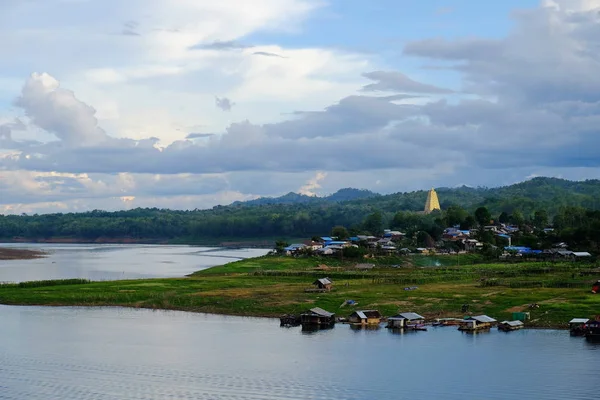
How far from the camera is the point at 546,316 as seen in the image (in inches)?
2950

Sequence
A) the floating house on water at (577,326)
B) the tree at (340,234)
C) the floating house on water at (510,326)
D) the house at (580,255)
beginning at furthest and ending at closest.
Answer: the tree at (340,234)
the house at (580,255)
the floating house on water at (510,326)
the floating house on water at (577,326)

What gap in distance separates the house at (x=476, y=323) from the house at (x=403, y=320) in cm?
440

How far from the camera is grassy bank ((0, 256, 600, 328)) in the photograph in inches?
3179

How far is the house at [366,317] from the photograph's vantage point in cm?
7569

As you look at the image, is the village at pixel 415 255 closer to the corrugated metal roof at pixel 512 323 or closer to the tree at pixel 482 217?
the corrugated metal roof at pixel 512 323

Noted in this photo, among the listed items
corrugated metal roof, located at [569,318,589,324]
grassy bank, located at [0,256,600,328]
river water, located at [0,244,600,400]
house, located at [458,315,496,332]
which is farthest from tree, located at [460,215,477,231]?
corrugated metal roof, located at [569,318,589,324]

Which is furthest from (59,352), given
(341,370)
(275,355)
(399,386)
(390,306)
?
(390,306)

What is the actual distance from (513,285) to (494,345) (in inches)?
1196

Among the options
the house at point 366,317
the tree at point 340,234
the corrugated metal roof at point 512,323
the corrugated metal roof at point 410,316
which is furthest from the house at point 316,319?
the tree at point 340,234

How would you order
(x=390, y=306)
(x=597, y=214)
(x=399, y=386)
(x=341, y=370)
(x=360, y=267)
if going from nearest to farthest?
(x=399, y=386)
(x=341, y=370)
(x=390, y=306)
(x=360, y=267)
(x=597, y=214)

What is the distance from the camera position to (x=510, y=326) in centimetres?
7169

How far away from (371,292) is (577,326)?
28477mm

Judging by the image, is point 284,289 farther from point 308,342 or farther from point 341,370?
point 341,370

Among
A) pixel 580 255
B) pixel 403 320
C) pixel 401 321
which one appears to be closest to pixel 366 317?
pixel 401 321
